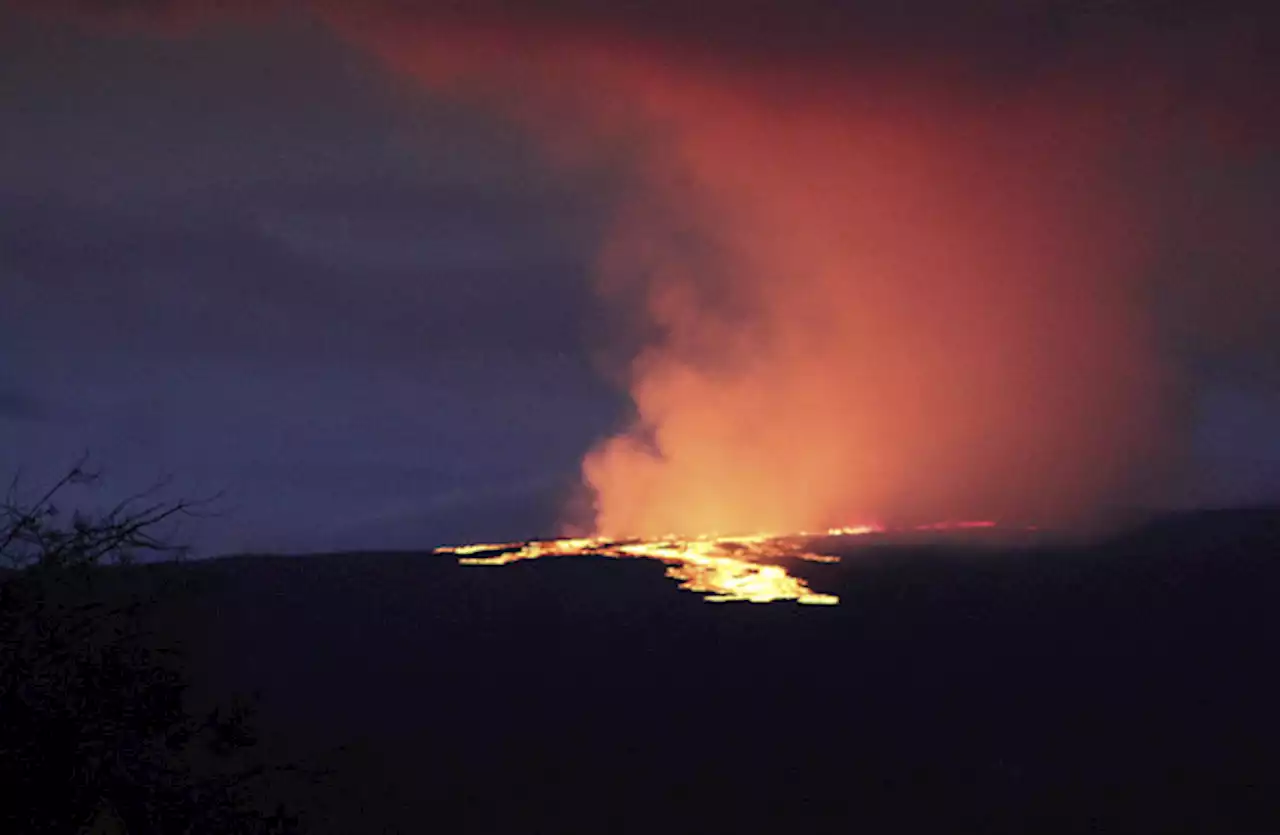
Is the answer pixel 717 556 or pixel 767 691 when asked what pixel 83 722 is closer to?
pixel 767 691

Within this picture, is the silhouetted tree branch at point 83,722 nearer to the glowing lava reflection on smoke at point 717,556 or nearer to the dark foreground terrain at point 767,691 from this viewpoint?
the dark foreground terrain at point 767,691

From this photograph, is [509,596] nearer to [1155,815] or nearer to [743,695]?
[743,695]

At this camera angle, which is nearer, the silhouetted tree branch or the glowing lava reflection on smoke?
the silhouetted tree branch

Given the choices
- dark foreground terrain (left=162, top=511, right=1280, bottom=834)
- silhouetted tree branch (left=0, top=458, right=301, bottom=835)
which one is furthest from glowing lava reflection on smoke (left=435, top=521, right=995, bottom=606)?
silhouetted tree branch (left=0, top=458, right=301, bottom=835)

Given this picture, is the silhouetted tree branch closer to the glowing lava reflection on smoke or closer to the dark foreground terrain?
the dark foreground terrain

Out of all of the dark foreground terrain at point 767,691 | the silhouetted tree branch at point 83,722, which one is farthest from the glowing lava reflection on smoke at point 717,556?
the silhouetted tree branch at point 83,722

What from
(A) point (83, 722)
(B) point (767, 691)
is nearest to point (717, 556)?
(B) point (767, 691)
